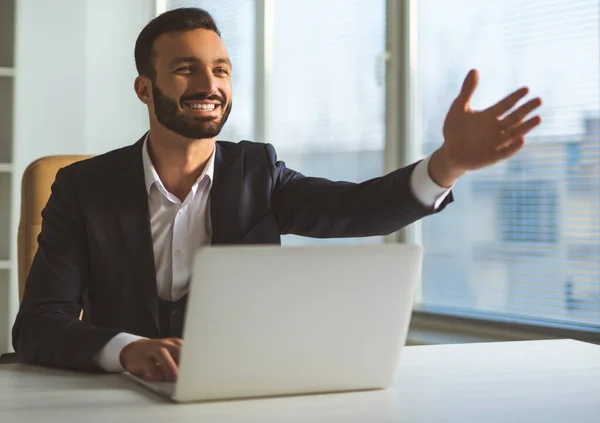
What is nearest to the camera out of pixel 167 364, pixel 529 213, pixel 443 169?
pixel 167 364

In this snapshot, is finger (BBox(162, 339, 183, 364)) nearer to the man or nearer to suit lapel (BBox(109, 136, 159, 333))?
the man

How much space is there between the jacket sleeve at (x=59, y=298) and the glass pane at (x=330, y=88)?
1.82 m

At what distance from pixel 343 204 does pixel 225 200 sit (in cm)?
27

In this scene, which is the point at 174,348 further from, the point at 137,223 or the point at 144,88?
the point at 144,88

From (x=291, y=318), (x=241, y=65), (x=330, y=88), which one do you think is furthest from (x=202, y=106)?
(x=241, y=65)

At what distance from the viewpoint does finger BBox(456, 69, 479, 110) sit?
1.57m

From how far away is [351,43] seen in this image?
12.2 ft

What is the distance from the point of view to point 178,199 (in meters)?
2.01

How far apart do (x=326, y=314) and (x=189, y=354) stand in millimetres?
191

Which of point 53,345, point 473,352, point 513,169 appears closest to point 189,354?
point 53,345

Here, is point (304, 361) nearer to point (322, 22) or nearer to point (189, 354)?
point (189, 354)

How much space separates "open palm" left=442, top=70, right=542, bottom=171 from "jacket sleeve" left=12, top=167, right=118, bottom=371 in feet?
2.33

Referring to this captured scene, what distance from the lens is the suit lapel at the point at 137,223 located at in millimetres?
1842

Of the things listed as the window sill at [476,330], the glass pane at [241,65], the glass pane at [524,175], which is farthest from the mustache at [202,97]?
the glass pane at [241,65]
